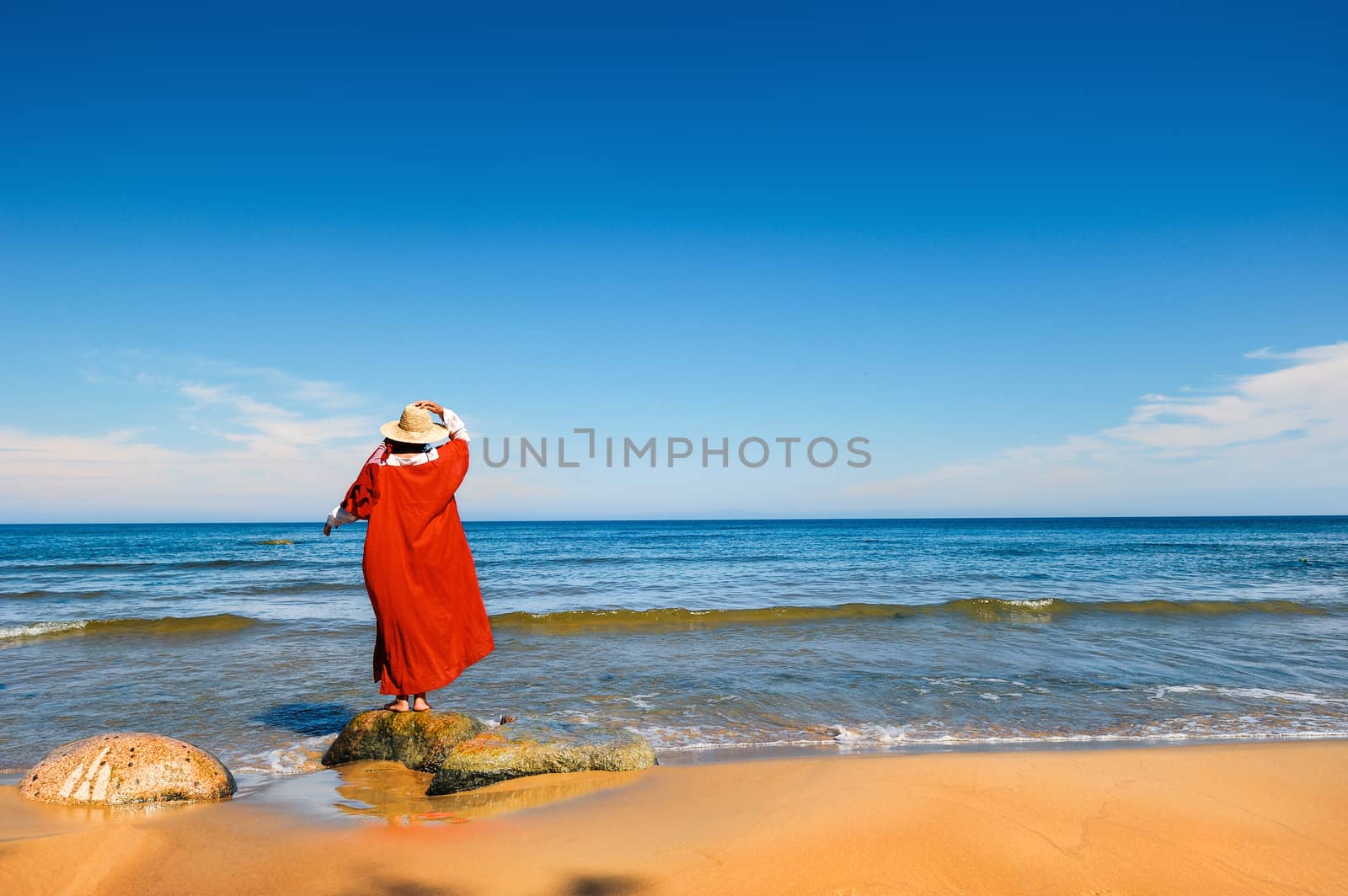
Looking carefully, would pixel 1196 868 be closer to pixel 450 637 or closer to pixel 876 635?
pixel 450 637

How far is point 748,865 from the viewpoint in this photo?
126 inches

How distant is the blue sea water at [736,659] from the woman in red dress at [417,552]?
4.21 ft

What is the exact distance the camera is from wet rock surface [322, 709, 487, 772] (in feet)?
16.8

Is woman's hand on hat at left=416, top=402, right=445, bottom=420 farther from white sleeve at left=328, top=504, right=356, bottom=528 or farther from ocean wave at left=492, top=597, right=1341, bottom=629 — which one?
ocean wave at left=492, top=597, right=1341, bottom=629

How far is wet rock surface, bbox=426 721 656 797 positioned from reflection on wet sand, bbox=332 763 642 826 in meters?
0.06

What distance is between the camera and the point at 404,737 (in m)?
5.21

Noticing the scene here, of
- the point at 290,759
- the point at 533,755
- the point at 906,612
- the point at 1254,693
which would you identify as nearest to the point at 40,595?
the point at 290,759

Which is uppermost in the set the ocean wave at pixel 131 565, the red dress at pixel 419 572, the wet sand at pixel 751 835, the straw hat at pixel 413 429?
the straw hat at pixel 413 429

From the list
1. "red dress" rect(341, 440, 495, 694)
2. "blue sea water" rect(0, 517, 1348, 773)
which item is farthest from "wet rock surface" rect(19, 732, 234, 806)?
"red dress" rect(341, 440, 495, 694)

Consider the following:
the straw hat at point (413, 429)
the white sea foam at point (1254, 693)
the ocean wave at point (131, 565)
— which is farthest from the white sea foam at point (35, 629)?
the white sea foam at point (1254, 693)

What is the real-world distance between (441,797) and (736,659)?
5675 mm

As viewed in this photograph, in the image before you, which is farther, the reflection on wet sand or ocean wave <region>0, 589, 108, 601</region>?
ocean wave <region>0, 589, 108, 601</region>

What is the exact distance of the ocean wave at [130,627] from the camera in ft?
39.4

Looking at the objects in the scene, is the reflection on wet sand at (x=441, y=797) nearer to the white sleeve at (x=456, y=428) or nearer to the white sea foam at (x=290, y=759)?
the white sea foam at (x=290, y=759)
